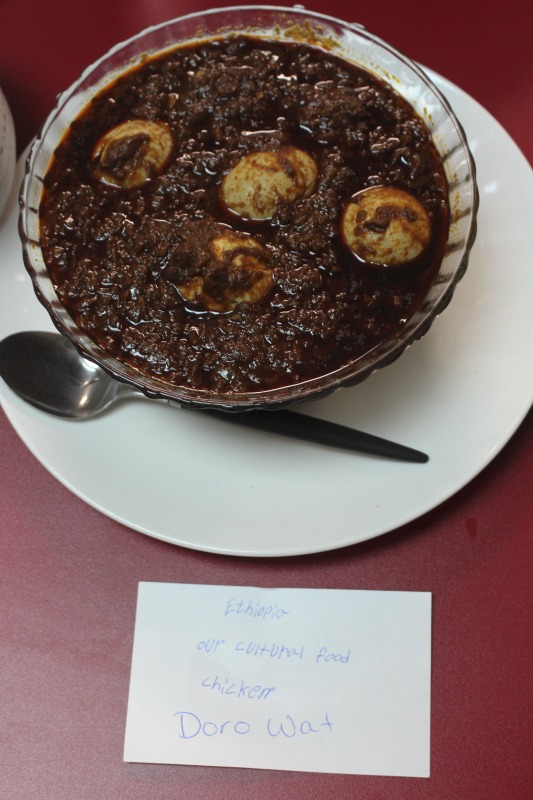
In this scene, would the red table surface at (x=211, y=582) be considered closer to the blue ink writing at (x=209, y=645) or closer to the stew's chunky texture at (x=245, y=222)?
the blue ink writing at (x=209, y=645)

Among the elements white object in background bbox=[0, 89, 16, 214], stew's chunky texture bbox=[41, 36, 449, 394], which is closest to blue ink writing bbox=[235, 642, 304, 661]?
stew's chunky texture bbox=[41, 36, 449, 394]

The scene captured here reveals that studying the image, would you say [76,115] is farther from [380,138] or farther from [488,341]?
[488,341]

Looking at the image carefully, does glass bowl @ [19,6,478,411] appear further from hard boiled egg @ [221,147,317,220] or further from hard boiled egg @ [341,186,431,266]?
hard boiled egg @ [221,147,317,220]

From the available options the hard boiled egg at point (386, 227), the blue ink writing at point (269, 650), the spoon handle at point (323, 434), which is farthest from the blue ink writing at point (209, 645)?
the hard boiled egg at point (386, 227)

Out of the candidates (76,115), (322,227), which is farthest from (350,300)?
(76,115)

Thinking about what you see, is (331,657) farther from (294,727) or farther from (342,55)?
(342,55)
